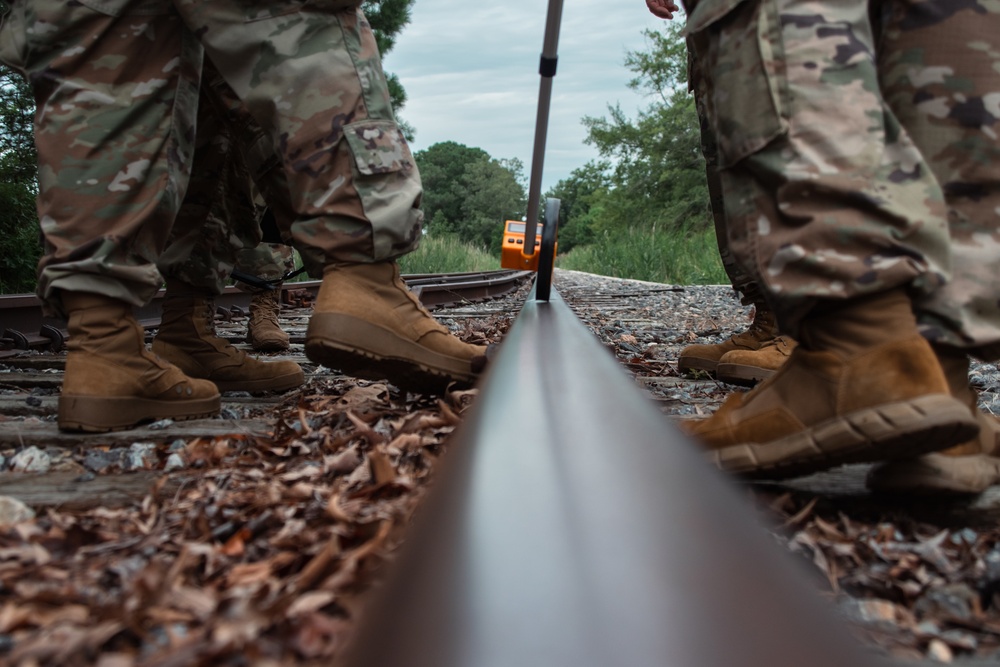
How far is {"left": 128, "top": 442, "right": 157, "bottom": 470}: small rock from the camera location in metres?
1.70

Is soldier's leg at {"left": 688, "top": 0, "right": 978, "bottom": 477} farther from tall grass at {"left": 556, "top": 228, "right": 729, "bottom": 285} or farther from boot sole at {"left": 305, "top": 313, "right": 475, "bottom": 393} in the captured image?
tall grass at {"left": 556, "top": 228, "right": 729, "bottom": 285}

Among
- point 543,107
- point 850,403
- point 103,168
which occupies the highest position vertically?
point 543,107

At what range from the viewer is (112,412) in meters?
1.92

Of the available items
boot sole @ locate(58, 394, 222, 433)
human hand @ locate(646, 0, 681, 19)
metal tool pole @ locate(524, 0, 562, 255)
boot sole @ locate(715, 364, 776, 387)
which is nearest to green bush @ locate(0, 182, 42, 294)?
metal tool pole @ locate(524, 0, 562, 255)

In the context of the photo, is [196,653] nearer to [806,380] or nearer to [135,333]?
[806,380]

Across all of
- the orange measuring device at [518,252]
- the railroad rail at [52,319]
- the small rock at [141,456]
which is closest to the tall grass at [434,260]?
the railroad rail at [52,319]

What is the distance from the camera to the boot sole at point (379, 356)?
1.93 metres

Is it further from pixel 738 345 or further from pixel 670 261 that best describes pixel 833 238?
pixel 670 261

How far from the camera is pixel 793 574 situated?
0.57 m

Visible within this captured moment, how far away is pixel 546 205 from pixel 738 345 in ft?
4.43

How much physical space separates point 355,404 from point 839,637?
179 centimetres

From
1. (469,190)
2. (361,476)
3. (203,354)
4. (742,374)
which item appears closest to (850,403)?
(361,476)

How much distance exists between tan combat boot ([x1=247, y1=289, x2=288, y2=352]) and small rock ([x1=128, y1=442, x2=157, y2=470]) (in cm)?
191

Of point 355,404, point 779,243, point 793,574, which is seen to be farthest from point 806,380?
point 355,404
